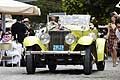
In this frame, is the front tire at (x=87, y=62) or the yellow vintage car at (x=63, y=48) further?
the yellow vintage car at (x=63, y=48)

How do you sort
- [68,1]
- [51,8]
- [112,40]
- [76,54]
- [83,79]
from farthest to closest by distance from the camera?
[51,8] < [68,1] < [112,40] < [76,54] < [83,79]

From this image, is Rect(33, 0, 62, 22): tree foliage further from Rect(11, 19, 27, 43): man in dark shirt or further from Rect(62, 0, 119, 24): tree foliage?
Rect(11, 19, 27, 43): man in dark shirt

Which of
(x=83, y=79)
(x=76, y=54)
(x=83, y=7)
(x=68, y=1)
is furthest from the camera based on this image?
(x=68, y=1)

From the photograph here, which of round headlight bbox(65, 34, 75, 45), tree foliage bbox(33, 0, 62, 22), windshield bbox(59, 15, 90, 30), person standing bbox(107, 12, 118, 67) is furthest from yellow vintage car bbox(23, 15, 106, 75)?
tree foliage bbox(33, 0, 62, 22)

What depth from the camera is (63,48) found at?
51.6ft

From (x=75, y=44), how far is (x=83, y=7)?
15.5 metres

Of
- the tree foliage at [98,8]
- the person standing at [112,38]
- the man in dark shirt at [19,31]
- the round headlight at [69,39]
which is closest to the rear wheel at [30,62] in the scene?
the round headlight at [69,39]

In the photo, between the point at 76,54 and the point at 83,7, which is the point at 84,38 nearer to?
the point at 76,54

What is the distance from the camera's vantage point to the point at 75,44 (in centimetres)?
1561

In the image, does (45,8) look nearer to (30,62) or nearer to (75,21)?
(75,21)

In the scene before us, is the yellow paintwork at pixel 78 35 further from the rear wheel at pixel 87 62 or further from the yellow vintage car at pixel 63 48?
the rear wheel at pixel 87 62

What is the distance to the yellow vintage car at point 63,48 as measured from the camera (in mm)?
15354

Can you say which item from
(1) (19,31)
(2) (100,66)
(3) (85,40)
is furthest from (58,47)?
(1) (19,31)

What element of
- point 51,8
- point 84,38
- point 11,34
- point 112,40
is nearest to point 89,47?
point 84,38
